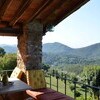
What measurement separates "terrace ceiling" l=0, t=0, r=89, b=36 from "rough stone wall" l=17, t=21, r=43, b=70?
20cm

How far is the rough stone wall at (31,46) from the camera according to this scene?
677 cm

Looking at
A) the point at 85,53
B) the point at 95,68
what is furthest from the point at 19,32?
the point at 85,53

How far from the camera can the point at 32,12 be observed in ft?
20.9

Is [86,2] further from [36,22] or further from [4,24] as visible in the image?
[4,24]

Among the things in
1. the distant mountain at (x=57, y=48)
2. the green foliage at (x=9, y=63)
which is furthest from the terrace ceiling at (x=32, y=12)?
the distant mountain at (x=57, y=48)

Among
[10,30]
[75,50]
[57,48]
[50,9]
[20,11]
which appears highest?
[57,48]

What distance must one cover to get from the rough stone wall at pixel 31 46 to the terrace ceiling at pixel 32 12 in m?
0.20

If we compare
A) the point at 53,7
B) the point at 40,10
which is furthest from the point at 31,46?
the point at 53,7

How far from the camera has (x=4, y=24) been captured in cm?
685

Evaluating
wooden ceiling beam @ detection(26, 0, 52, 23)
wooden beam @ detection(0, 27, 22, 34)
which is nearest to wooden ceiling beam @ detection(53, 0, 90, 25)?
wooden ceiling beam @ detection(26, 0, 52, 23)

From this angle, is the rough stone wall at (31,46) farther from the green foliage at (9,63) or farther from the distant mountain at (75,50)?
the distant mountain at (75,50)

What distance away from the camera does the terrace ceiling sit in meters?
5.80

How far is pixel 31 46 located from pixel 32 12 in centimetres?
98

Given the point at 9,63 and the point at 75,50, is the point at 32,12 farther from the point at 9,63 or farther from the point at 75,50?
the point at 75,50
